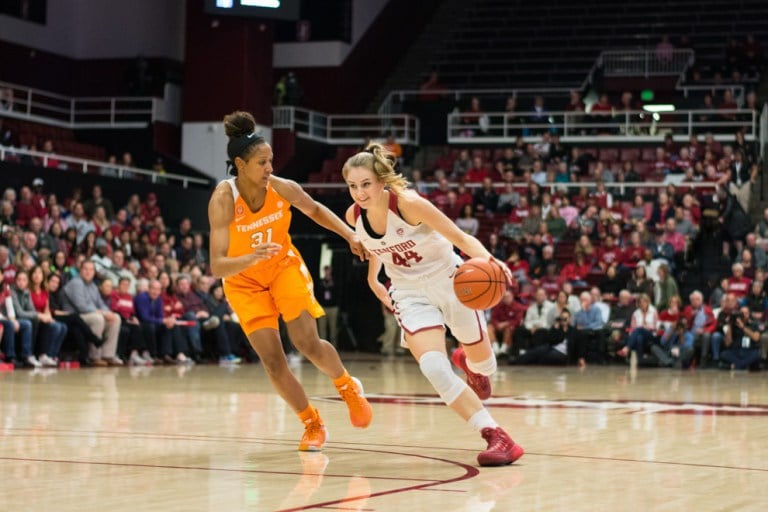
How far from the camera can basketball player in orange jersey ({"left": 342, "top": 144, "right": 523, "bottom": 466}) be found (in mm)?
6746

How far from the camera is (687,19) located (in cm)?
3078

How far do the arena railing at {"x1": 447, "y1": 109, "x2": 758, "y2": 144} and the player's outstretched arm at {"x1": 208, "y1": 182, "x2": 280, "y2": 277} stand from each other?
1906cm

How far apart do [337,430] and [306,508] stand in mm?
3418

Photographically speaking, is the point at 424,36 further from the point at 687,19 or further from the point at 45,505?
the point at 45,505

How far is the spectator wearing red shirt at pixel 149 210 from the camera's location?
70.0 feet

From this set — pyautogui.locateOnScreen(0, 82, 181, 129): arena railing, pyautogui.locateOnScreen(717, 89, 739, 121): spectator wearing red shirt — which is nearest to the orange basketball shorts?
pyautogui.locateOnScreen(0, 82, 181, 129): arena railing

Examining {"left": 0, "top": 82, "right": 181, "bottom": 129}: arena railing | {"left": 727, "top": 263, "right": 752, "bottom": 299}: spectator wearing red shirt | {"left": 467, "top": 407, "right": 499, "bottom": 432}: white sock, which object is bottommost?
{"left": 467, "top": 407, "right": 499, "bottom": 432}: white sock

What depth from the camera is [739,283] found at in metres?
19.0

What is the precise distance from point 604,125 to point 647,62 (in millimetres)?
3643

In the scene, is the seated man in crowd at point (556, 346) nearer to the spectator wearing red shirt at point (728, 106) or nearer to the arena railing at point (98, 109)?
the spectator wearing red shirt at point (728, 106)

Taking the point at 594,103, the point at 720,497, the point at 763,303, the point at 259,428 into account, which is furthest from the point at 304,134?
the point at 720,497

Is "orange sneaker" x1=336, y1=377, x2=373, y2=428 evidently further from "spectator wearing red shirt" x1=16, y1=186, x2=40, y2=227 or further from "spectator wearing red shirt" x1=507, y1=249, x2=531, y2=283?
"spectator wearing red shirt" x1=507, y1=249, x2=531, y2=283

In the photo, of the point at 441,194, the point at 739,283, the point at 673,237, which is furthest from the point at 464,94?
the point at 739,283

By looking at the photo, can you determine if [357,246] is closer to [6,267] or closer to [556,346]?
[6,267]
